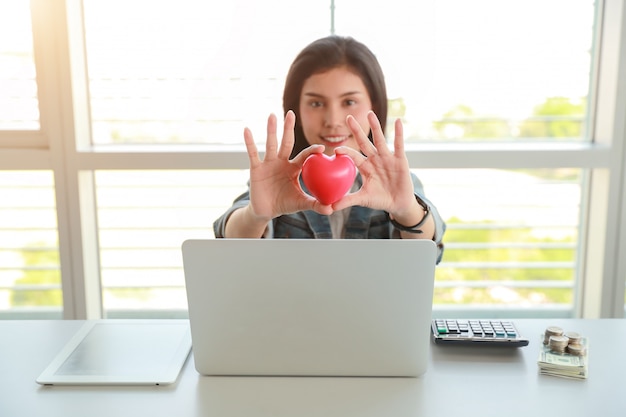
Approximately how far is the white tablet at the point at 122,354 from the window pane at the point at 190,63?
1.11 m

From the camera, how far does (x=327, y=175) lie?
103cm

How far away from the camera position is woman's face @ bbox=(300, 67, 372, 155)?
1.54 metres

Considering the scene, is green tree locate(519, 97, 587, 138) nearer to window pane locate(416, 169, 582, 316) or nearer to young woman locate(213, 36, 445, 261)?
window pane locate(416, 169, 582, 316)

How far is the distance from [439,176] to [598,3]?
803 mm

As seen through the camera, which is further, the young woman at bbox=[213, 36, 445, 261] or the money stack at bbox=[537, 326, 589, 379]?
the young woman at bbox=[213, 36, 445, 261]

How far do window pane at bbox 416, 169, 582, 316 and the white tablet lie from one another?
134cm

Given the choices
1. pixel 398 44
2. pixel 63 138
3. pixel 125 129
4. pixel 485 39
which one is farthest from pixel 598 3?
pixel 63 138

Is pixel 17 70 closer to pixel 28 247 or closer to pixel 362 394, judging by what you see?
pixel 28 247

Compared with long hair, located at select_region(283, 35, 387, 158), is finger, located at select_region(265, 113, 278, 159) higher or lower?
lower

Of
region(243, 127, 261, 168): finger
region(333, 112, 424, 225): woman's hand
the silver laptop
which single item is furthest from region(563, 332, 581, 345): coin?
region(243, 127, 261, 168): finger

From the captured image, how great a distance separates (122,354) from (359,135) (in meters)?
0.57

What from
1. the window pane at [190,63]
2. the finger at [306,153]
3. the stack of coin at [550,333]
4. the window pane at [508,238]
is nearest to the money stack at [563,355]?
the stack of coin at [550,333]

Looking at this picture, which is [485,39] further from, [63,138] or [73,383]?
[73,383]

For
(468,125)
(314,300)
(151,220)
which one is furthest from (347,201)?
(151,220)
